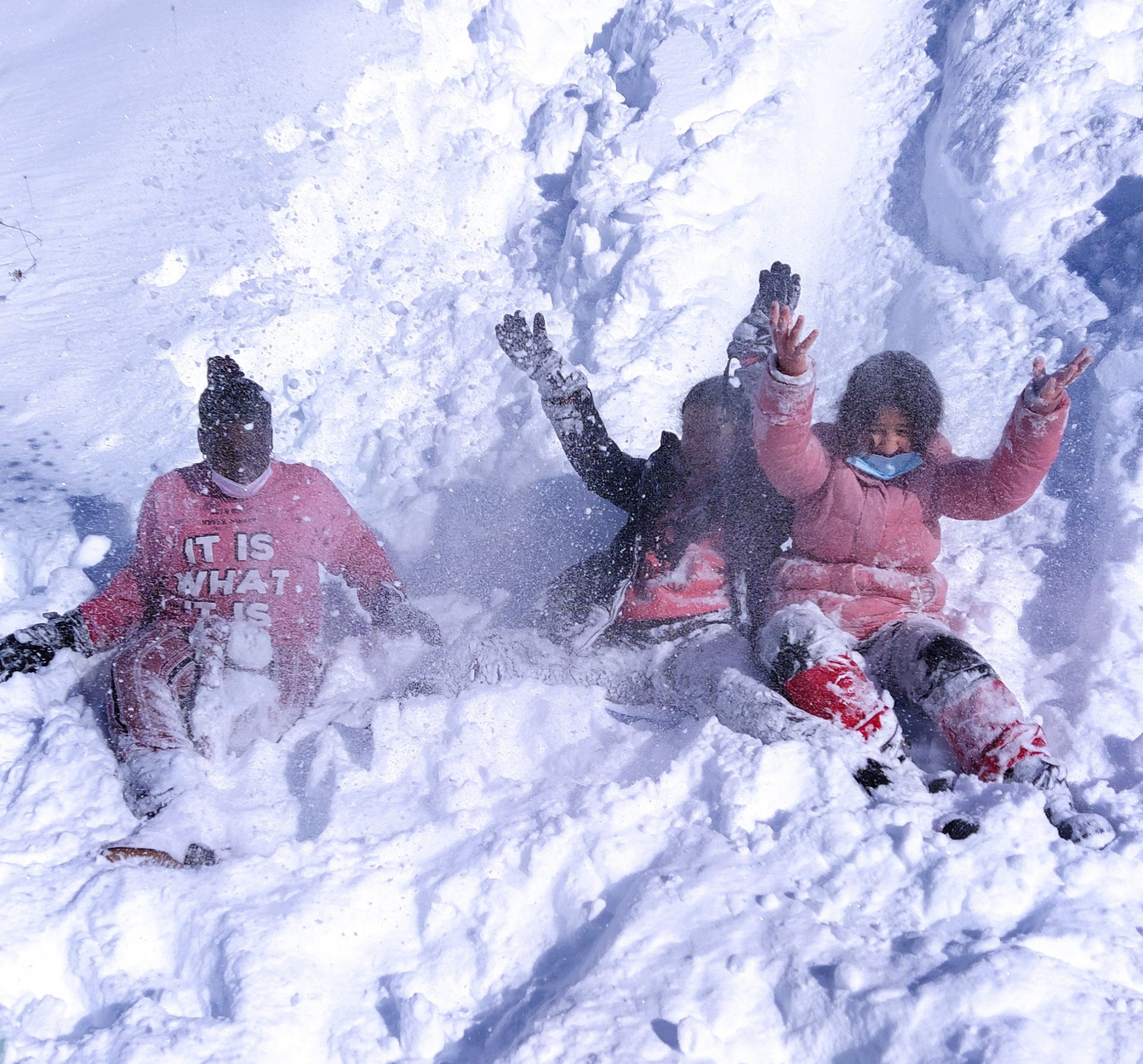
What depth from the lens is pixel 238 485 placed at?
2867 millimetres

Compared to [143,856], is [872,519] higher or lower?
higher

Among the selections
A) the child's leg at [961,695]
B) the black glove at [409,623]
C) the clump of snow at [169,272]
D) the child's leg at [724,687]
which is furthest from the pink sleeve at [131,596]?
the child's leg at [961,695]

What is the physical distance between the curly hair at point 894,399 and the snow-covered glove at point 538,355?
1028 millimetres

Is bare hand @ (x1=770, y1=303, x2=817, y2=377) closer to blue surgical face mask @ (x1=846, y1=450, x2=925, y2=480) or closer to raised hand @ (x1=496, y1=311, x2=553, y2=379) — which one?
blue surgical face mask @ (x1=846, y1=450, x2=925, y2=480)

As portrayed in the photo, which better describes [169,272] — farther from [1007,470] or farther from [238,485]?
[1007,470]

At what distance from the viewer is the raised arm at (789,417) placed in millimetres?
2252

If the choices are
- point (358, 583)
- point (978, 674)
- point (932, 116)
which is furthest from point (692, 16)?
point (978, 674)

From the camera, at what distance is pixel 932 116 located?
4750 millimetres

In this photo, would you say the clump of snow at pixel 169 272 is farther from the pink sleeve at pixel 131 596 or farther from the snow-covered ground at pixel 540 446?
the pink sleeve at pixel 131 596

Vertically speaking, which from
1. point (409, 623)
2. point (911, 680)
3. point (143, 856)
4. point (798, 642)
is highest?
point (409, 623)

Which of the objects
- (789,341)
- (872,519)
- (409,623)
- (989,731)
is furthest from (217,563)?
(989,731)

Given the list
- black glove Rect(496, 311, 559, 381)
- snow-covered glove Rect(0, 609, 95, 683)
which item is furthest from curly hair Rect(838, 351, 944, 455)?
snow-covered glove Rect(0, 609, 95, 683)

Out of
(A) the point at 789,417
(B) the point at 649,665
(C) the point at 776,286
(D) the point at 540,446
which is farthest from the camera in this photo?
(D) the point at 540,446

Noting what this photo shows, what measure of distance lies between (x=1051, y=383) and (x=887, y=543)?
0.67m
